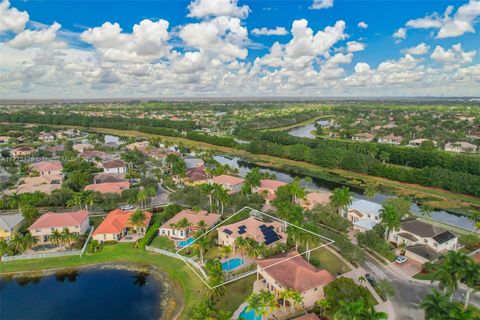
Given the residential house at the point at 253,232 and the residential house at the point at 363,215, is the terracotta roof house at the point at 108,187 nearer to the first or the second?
the residential house at the point at 253,232

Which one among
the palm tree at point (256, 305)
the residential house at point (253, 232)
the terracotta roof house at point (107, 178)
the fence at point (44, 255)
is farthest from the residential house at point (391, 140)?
the fence at point (44, 255)

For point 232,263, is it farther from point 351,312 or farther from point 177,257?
point 351,312

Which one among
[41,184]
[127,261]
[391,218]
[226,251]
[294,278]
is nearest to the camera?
[294,278]

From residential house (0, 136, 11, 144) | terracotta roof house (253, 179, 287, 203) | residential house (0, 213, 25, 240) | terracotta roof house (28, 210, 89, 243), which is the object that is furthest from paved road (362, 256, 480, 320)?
residential house (0, 136, 11, 144)

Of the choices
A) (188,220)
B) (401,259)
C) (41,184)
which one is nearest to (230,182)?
(188,220)

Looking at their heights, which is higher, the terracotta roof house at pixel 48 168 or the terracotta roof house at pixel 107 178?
the terracotta roof house at pixel 48 168
